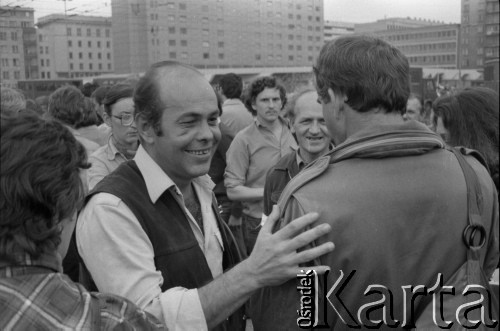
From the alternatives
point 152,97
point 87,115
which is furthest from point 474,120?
point 87,115

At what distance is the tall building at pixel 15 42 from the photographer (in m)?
4.98

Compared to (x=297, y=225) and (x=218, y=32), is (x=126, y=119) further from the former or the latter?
(x=218, y=32)

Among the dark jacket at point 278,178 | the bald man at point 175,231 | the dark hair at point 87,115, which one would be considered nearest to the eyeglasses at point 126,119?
the dark hair at point 87,115

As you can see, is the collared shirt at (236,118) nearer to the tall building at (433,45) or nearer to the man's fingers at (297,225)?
the man's fingers at (297,225)

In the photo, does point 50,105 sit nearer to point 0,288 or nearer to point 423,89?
point 0,288

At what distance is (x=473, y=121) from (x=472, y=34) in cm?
1242

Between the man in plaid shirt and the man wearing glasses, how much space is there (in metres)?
2.25

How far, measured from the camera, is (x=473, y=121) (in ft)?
10.5

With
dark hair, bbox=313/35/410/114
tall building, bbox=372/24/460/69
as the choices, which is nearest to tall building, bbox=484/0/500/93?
tall building, bbox=372/24/460/69

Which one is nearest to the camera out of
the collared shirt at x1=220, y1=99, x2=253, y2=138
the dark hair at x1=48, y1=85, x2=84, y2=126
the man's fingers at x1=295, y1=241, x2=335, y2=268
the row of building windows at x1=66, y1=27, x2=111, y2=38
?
the man's fingers at x1=295, y1=241, x2=335, y2=268

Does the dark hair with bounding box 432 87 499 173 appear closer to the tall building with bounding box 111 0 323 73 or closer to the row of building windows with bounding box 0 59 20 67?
the row of building windows with bounding box 0 59 20 67

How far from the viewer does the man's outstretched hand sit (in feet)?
4.87

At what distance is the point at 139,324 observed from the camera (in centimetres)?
144

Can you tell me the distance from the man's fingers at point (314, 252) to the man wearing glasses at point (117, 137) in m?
2.34
